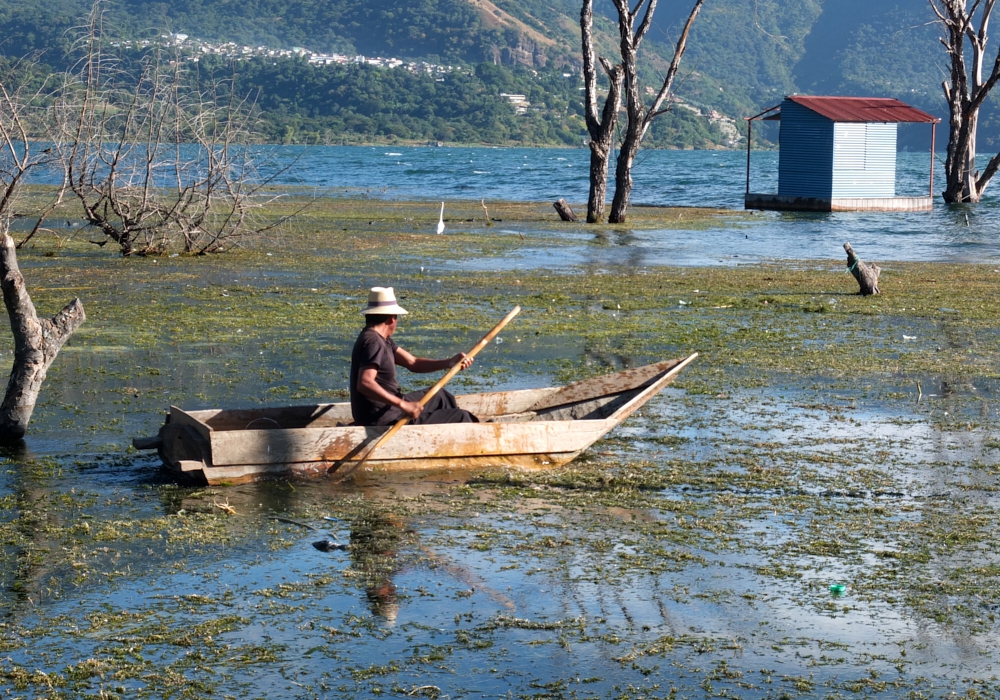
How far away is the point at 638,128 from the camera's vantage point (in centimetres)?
2916

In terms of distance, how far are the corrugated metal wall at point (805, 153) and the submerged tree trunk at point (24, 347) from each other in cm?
3506

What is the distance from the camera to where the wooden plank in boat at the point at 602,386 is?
9242 mm

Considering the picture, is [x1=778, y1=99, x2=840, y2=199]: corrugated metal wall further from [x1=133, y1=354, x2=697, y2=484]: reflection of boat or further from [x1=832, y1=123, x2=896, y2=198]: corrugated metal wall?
[x1=133, y1=354, x2=697, y2=484]: reflection of boat

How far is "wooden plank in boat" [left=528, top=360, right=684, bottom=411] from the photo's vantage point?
9.24m

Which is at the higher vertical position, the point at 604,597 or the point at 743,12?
the point at 743,12

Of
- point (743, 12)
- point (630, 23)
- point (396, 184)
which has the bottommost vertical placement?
point (396, 184)

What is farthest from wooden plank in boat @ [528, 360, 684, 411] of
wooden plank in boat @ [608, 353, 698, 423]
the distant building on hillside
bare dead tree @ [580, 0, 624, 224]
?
the distant building on hillside

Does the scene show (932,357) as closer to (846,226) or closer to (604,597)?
(604,597)

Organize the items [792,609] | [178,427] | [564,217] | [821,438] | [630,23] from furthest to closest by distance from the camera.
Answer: [564,217], [630,23], [821,438], [178,427], [792,609]

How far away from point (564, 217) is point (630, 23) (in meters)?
5.74

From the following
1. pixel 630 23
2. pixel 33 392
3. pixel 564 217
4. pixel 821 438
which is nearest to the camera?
pixel 33 392

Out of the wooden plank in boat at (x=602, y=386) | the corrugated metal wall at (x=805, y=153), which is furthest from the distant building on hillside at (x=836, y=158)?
the wooden plank in boat at (x=602, y=386)

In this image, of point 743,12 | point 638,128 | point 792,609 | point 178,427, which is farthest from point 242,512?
point 743,12

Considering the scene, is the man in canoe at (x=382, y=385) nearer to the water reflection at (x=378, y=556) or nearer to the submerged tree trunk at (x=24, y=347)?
the water reflection at (x=378, y=556)
